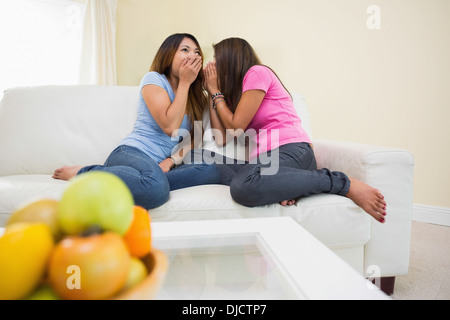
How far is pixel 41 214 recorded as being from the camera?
11.0 inches

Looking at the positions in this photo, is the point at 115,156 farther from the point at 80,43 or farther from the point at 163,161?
the point at 80,43

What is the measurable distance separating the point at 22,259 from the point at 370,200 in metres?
0.98

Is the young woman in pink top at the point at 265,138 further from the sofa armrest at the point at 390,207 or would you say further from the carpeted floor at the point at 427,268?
the carpeted floor at the point at 427,268

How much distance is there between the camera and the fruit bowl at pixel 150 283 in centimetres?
27

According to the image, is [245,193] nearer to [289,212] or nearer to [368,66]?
[289,212]

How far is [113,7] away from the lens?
2.59 meters

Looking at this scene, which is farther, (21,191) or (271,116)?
(271,116)

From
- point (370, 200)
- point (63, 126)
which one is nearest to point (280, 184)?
point (370, 200)

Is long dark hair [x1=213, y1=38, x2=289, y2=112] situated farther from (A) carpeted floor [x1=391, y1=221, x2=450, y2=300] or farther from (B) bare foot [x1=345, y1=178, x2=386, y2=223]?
(A) carpeted floor [x1=391, y1=221, x2=450, y2=300]

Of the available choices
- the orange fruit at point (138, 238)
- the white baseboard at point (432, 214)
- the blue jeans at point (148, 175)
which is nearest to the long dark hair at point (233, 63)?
the blue jeans at point (148, 175)

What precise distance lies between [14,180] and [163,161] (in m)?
0.58

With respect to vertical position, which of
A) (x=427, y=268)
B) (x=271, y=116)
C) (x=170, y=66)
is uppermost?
(x=170, y=66)

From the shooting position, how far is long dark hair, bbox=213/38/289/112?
1385 millimetres

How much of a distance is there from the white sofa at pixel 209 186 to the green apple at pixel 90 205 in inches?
29.0
